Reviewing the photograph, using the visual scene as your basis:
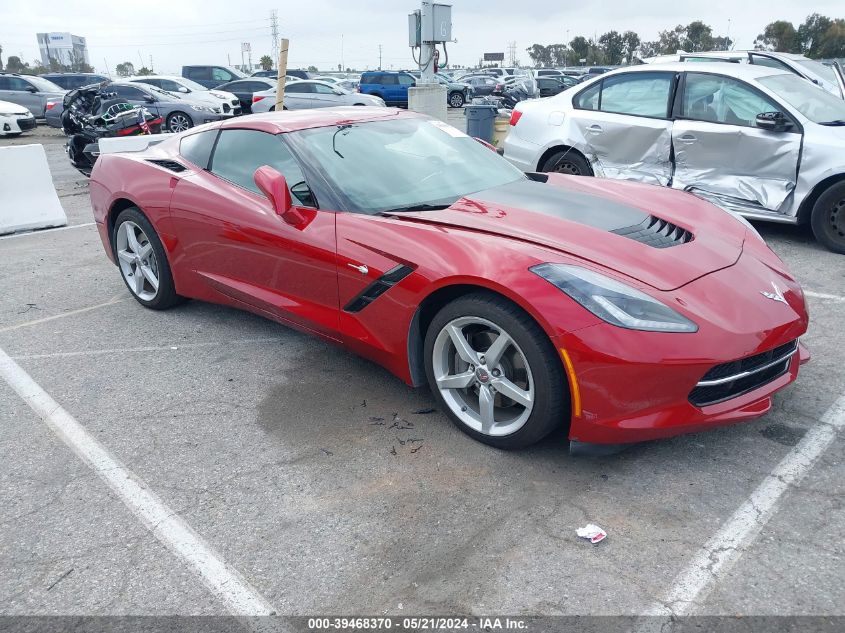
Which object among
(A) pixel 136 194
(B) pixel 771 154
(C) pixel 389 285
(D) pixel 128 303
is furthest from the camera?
(B) pixel 771 154

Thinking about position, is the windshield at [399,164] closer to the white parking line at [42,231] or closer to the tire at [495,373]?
the tire at [495,373]

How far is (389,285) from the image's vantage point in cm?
331

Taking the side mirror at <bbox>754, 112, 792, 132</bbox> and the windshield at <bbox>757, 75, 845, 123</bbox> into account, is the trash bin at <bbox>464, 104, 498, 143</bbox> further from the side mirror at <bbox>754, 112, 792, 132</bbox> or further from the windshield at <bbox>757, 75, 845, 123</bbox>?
the side mirror at <bbox>754, 112, 792, 132</bbox>

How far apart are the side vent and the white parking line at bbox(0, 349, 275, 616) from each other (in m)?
1.57

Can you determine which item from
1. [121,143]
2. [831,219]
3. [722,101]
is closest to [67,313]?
[121,143]

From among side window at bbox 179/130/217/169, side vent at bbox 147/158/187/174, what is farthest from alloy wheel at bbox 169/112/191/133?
side window at bbox 179/130/217/169

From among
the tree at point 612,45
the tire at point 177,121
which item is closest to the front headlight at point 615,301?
the tire at point 177,121

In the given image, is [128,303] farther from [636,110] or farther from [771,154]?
[771,154]

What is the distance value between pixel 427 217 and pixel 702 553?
1862mm

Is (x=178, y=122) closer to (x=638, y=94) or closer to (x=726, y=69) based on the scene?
(x=638, y=94)

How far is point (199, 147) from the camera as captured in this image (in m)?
4.62

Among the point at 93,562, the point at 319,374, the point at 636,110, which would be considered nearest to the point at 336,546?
the point at 93,562

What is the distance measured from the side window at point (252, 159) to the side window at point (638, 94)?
4232 mm

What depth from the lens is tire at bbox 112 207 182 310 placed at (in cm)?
476
